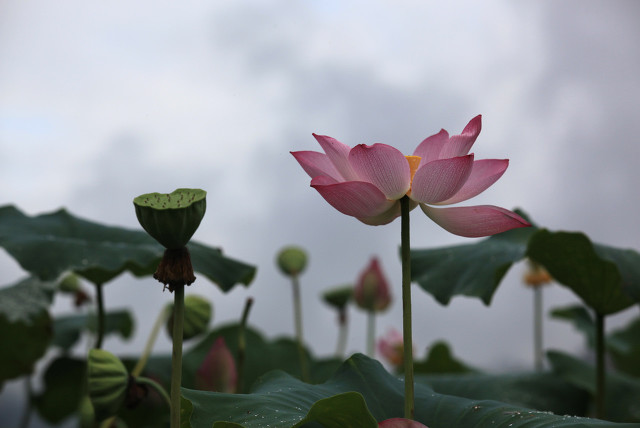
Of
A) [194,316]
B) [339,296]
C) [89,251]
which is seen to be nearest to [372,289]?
[339,296]

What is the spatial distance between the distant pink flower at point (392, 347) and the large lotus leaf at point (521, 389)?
824 millimetres

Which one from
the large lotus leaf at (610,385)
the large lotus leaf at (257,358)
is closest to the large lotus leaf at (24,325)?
the large lotus leaf at (257,358)

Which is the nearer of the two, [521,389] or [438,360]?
[521,389]

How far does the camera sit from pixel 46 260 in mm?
804

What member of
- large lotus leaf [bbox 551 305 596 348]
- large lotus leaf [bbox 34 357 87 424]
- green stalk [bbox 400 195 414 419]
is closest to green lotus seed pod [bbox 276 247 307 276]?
large lotus leaf [bbox 34 357 87 424]

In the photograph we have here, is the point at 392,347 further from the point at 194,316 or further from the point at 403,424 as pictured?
the point at 403,424

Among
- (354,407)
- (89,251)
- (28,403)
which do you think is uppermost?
(89,251)

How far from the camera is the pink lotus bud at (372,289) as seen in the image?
62.4 inches

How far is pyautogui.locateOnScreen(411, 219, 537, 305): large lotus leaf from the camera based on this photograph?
2.84ft

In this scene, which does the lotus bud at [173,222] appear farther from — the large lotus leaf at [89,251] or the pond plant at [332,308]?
the large lotus leaf at [89,251]

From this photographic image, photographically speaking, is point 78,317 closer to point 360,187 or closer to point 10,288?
point 10,288

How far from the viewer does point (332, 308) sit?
1750 mm

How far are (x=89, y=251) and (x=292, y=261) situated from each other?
59 centimetres

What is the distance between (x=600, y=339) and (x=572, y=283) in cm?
9
